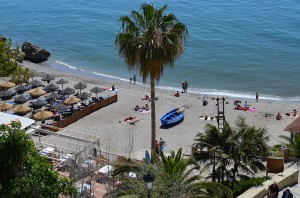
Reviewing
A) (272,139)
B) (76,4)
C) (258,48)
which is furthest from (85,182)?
(76,4)

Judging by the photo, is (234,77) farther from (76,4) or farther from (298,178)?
(76,4)

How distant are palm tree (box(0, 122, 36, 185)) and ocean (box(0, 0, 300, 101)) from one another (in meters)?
44.1

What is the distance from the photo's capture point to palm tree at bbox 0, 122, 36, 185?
561 inches

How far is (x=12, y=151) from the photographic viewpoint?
46.8ft

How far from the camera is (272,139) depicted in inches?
1550

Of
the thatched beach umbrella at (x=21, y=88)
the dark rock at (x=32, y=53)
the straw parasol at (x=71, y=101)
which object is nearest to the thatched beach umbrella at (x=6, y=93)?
the thatched beach umbrella at (x=21, y=88)

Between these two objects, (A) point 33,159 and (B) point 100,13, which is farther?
(B) point 100,13

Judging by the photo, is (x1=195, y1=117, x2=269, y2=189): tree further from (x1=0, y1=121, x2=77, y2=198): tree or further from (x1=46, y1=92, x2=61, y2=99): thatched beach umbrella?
(x1=46, y1=92, x2=61, y2=99): thatched beach umbrella

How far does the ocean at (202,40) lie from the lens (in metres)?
63.2

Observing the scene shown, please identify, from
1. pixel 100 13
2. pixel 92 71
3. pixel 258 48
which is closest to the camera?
pixel 92 71

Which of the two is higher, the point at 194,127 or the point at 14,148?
the point at 14,148

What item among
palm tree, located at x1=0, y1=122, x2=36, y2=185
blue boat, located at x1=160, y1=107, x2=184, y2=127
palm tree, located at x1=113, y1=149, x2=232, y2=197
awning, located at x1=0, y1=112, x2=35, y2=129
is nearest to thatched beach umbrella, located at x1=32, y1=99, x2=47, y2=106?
blue boat, located at x1=160, y1=107, x2=184, y2=127

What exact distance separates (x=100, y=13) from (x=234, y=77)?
156 feet

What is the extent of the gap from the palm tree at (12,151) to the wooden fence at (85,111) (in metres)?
24.6
